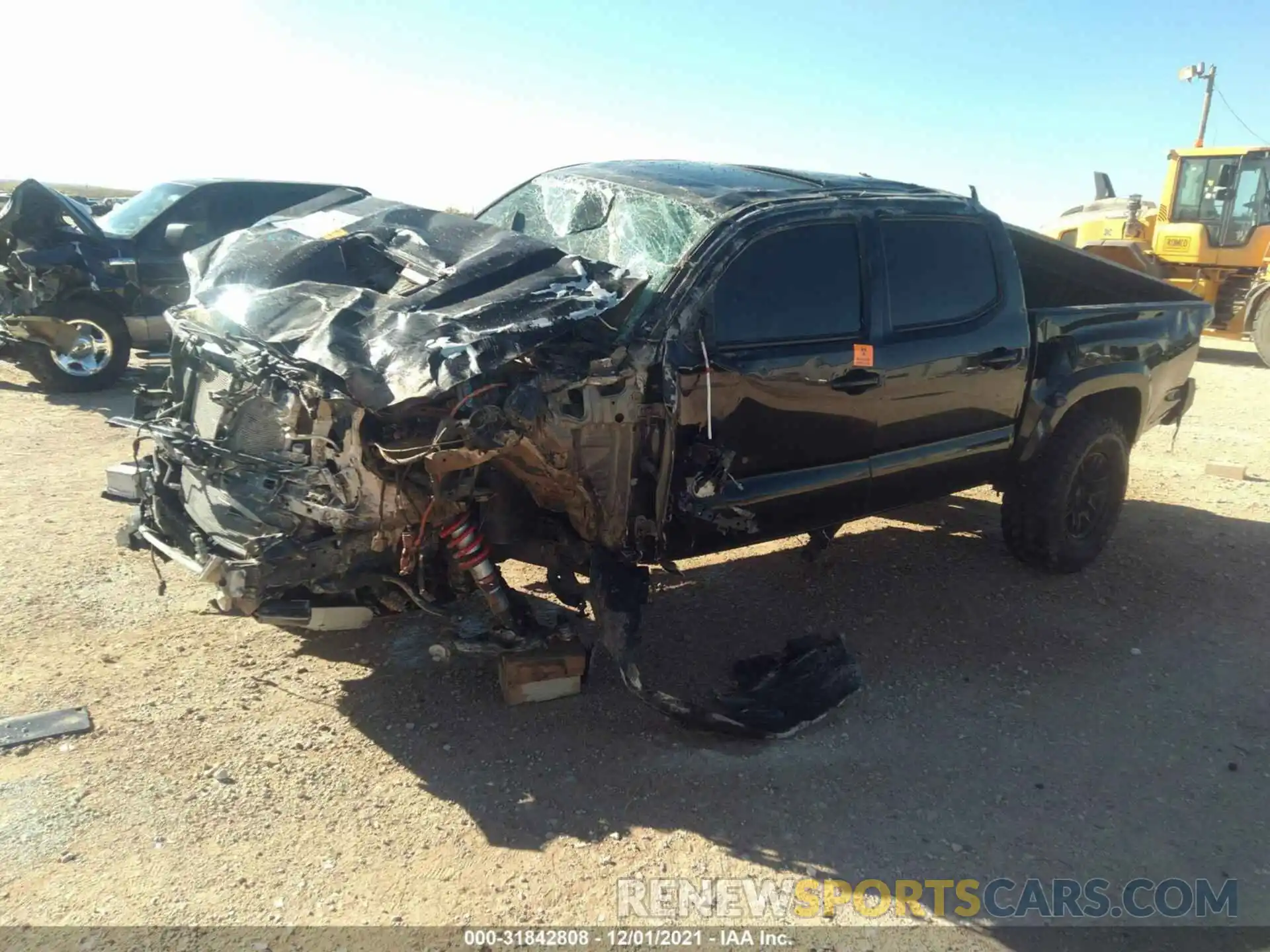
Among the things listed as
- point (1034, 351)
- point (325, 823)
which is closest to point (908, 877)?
point (325, 823)

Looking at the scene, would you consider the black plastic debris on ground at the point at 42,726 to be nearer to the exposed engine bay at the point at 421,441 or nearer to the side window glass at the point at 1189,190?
the exposed engine bay at the point at 421,441

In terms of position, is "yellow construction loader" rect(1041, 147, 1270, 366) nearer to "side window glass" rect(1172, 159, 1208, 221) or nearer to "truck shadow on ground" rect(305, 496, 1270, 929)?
"side window glass" rect(1172, 159, 1208, 221)

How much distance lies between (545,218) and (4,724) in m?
3.08

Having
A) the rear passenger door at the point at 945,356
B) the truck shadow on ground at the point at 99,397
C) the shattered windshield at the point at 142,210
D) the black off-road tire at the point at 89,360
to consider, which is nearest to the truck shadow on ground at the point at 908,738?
the rear passenger door at the point at 945,356

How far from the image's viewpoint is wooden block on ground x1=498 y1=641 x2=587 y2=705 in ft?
12.5

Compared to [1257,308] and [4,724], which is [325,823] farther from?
[1257,308]

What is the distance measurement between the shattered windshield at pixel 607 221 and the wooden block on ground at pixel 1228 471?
5.75 m

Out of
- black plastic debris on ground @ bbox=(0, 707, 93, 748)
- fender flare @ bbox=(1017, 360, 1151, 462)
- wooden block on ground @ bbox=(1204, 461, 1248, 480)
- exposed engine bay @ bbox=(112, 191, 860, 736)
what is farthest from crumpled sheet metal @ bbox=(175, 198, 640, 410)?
wooden block on ground @ bbox=(1204, 461, 1248, 480)

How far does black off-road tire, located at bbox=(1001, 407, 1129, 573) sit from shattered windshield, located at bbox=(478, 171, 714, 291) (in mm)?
2627

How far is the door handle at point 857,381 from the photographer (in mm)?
4070

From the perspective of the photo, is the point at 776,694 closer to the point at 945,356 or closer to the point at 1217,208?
the point at 945,356

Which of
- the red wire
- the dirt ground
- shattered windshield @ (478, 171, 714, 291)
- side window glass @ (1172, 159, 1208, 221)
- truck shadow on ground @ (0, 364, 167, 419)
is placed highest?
side window glass @ (1172, 159, 1208, 221)

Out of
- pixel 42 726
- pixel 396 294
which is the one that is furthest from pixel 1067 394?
pixel 42 726

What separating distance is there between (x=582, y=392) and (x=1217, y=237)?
14.9m
